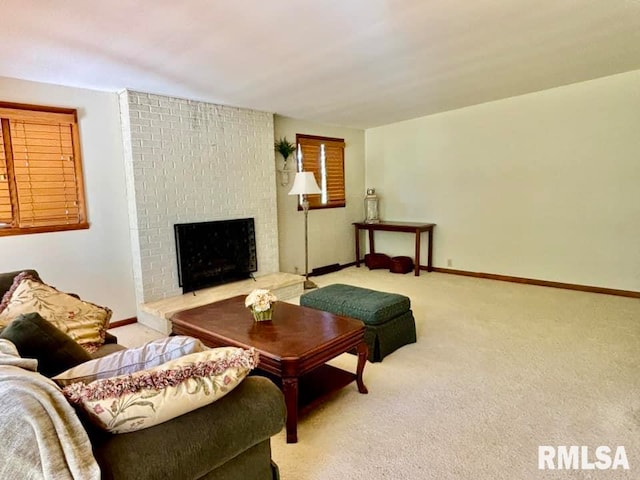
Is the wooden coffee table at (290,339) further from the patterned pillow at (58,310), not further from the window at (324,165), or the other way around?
the window at (324,165)

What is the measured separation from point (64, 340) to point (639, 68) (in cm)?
512

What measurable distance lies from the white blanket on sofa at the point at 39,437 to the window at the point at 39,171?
9.62 ft

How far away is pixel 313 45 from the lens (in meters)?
2.79

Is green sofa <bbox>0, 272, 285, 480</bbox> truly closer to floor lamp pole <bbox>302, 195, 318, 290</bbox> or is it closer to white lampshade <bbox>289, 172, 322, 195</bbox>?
white lampshade <bbox>289, 172, 322, 195</bbox>

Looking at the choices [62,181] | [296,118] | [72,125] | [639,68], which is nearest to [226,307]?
[62,181]

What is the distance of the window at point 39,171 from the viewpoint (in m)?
3.23

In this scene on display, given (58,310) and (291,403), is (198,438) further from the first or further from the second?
(58,310)

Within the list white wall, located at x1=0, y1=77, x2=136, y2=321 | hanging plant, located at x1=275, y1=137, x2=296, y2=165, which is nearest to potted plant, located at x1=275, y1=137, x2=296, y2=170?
hanging plant, located at x1=275, y1=137, x2=296, y2=165

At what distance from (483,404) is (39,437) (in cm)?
215

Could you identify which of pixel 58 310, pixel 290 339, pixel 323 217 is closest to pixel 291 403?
pixel 290 339

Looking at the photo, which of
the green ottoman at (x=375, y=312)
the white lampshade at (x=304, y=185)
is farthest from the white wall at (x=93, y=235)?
the green ottoman at (x=375, y=312)

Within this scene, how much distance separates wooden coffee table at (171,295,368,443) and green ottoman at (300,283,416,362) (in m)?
0.38

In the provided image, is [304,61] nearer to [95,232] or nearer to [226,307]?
[226,307]

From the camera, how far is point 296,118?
537 centimetres
